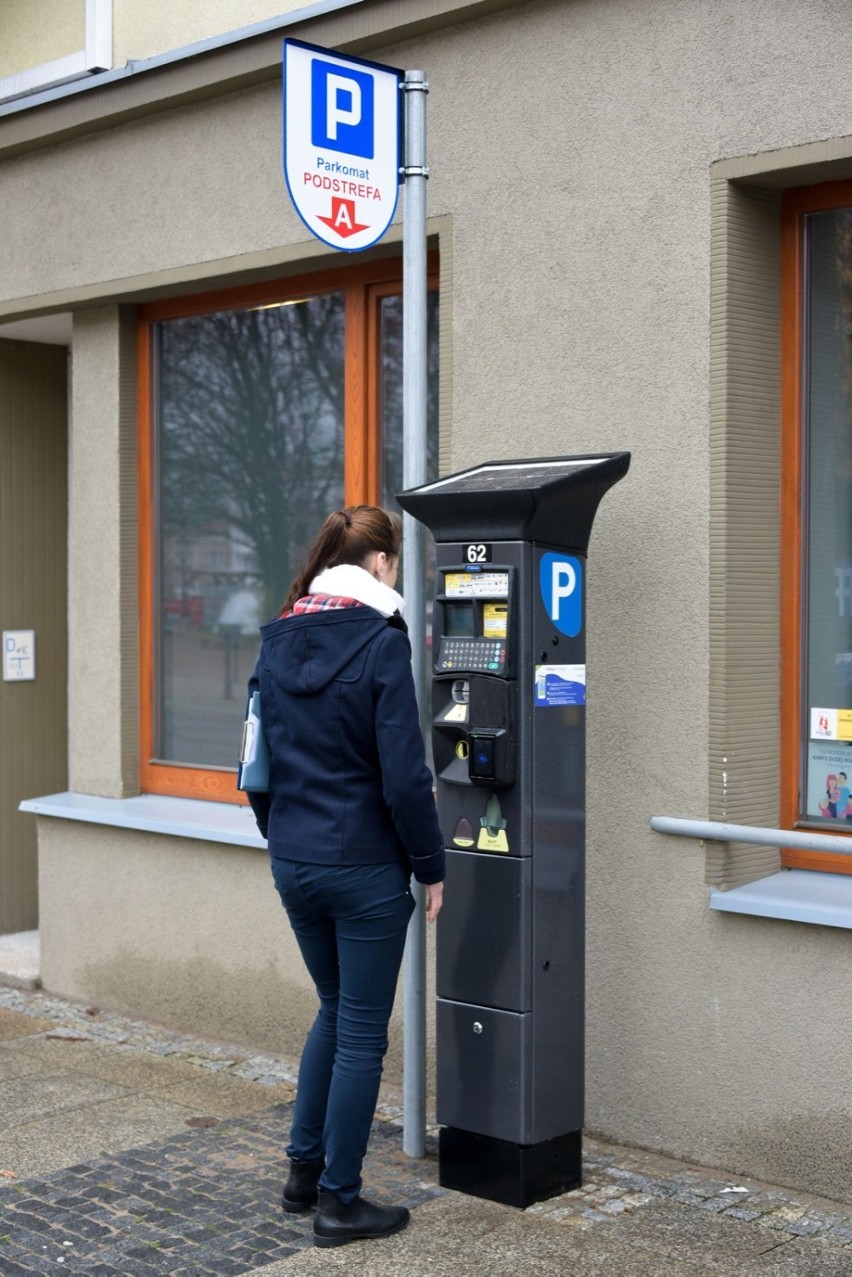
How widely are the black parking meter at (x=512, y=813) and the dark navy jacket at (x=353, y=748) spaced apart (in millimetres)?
305

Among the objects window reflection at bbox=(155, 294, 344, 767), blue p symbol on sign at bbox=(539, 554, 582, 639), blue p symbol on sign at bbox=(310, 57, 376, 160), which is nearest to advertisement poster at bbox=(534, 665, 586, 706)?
blue p symbol on sign at bbox=(539, 554, 582, 639)

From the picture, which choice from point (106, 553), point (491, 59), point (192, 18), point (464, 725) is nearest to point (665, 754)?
point (464, 725)

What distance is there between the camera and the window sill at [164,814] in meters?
6.49

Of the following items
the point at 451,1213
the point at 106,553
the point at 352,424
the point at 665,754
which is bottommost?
the point at 451,1213

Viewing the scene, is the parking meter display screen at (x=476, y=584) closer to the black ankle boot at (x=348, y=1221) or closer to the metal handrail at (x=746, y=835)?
the metal handrail at (x=746, y=835)

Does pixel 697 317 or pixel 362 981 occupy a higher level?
pixel 697 317

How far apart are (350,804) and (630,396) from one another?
1.70 metres

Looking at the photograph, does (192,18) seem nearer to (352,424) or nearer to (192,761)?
(352,424)

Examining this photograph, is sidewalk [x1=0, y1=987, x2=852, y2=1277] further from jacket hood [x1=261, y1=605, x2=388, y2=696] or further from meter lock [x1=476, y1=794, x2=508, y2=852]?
jacket hood [x1=261, y1=605, x2=388, y2=696]

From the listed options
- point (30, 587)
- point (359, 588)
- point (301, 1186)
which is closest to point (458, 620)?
point (359, 588)

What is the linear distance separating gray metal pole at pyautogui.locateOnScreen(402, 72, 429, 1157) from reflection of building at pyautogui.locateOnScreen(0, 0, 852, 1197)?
630 millimetres

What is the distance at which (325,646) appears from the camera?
4.34 metres

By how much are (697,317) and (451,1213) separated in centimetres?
275

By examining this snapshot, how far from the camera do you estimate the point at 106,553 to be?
285 inches
